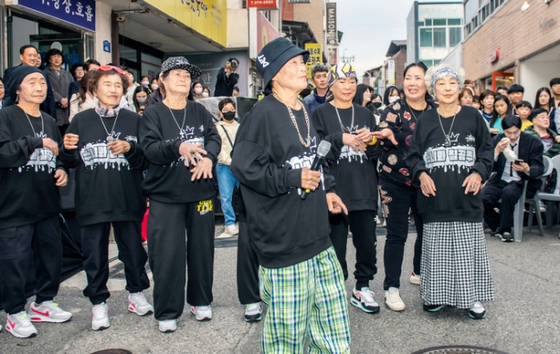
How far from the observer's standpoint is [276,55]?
9.00 ft

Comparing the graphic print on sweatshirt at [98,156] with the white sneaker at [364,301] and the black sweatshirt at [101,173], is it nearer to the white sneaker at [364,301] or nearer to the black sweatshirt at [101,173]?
the black sweatshirt at [101,173]

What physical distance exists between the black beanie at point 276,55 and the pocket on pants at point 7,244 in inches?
95.1

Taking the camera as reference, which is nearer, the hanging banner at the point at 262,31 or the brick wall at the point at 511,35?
the brick wall at the point at 511,35

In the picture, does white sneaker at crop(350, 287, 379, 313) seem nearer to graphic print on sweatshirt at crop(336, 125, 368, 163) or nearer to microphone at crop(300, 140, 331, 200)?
graphic print on sweatshirt at crop(336, 125, 368, 163)

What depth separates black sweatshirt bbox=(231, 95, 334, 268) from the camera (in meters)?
2.63

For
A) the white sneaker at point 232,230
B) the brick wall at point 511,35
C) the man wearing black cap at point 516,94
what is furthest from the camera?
the brick wall at point 511,35

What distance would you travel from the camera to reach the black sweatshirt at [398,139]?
424 centimetres

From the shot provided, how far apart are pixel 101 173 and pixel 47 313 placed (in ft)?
4.15

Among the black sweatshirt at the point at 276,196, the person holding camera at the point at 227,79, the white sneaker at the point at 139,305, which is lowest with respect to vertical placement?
the white sneaker at the point at 139,305

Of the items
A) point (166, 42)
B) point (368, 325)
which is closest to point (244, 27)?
point (166, 42)

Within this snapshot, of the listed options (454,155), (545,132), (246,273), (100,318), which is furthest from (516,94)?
(100,318)

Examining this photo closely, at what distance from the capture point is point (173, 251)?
386cm

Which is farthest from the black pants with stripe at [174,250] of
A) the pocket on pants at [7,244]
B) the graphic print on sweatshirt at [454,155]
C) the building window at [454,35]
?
the building window at [454,35]

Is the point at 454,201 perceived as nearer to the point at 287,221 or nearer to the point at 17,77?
the point at 287,221
